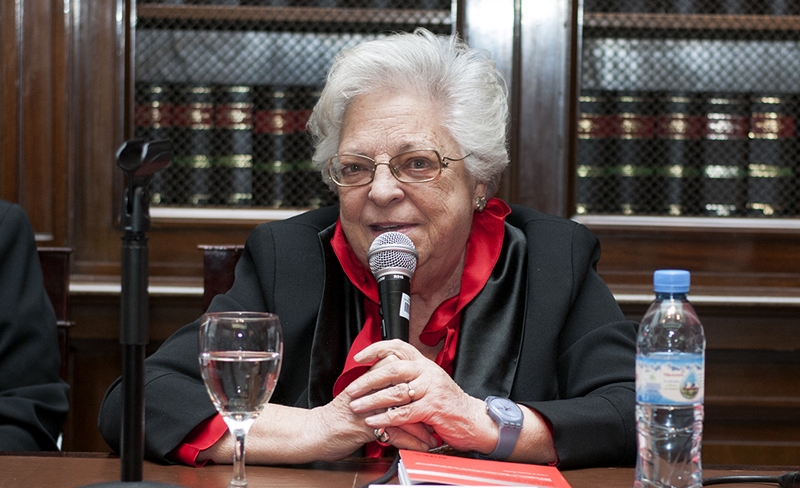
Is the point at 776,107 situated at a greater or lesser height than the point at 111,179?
greater

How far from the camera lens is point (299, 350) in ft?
5.20

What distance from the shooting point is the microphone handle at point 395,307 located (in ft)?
4.20

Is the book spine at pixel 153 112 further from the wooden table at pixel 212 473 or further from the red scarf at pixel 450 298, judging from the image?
the wooden table at pixel 212 473

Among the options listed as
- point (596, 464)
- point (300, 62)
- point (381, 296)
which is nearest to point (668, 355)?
point (596, 464)

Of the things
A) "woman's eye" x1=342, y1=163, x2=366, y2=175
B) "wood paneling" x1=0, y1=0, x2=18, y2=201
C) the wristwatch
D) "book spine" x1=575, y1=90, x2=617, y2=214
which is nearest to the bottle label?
the wristwatch

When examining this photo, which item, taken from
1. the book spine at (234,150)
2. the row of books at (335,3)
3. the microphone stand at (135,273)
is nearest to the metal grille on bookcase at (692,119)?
the row of books at (335,3)

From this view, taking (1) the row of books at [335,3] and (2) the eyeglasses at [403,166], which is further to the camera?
(1) the row of books at [335,3]

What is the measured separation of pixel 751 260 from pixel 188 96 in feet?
5.66

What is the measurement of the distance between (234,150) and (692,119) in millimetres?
1371

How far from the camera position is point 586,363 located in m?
1.51

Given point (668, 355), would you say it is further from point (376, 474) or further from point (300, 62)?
point (300, 62)

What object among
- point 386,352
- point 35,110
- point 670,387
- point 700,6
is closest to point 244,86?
point 35,110

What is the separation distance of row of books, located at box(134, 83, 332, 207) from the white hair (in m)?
0.82

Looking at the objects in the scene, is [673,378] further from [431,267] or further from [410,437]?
[431,267]
